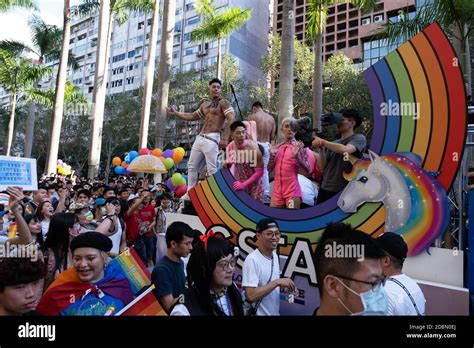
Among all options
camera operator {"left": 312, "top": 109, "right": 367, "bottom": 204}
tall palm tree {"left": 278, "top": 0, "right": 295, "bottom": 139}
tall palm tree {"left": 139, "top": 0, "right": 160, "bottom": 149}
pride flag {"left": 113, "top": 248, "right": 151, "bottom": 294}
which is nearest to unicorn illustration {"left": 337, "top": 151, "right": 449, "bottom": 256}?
camera operator {"left": 312, "top": 109, "right": 367, "bottom": 204}

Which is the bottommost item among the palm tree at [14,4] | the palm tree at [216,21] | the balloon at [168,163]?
the balloon at [168,163]

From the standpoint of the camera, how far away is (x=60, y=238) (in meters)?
3.71

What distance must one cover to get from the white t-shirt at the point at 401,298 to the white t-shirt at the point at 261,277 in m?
0.98

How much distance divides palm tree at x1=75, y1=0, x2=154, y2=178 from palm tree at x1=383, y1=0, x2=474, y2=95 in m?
11.4

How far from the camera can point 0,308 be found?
2256mm

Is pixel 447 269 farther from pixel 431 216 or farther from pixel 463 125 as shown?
pixel 463 125

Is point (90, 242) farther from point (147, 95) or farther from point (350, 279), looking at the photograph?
point (147, 95)

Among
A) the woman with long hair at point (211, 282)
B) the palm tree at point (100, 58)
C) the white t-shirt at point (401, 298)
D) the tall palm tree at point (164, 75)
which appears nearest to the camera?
the white t-shirt at point (401, 298)

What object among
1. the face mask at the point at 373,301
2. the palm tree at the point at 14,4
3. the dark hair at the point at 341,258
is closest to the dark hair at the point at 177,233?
the dark hair at the point at 341,258

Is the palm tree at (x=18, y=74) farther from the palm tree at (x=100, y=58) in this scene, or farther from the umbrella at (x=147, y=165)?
the umbrella at (x=147, y=165)

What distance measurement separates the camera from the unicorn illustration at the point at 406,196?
3336mm

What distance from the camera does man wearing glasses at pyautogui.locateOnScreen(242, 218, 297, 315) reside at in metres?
3.14

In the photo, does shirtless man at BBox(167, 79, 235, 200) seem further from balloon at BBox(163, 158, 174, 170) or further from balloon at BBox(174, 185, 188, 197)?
balloon at BBox(163, 158, 174, 170)

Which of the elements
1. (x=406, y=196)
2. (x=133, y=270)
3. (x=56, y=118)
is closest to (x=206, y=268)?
(x=133, y=270)
